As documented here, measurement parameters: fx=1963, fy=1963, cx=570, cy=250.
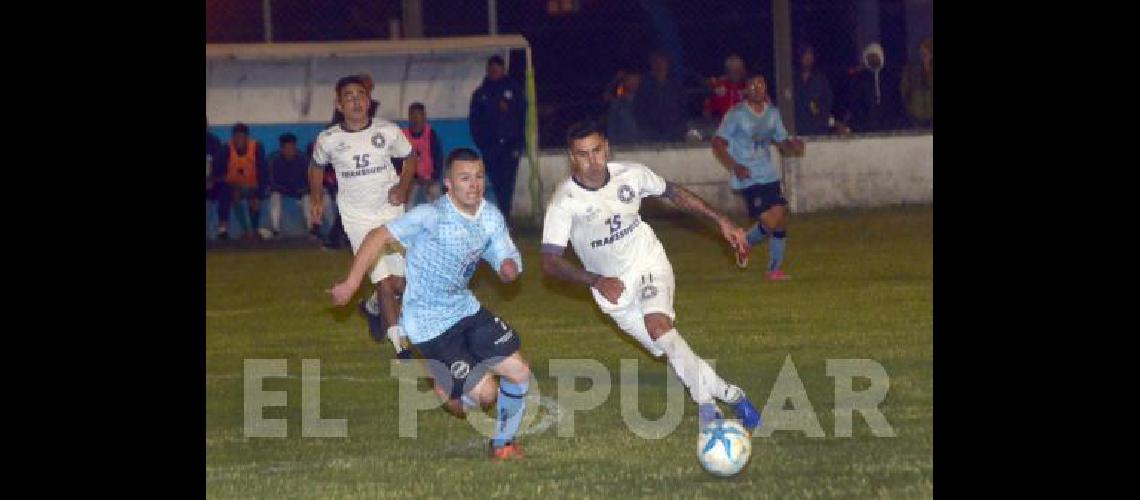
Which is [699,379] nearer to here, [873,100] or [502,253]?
[502,253]

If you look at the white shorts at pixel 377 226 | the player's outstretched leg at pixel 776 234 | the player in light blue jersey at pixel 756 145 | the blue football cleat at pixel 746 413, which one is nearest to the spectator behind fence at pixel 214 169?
the player in light blue jersey at pixel 756 145

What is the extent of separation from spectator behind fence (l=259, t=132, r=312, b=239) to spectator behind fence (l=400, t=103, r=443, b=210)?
4.68ft

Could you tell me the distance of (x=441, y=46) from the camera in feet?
81.8

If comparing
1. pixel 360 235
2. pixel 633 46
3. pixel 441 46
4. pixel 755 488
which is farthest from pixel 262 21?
pixel 755 488

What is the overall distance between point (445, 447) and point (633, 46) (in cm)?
1613

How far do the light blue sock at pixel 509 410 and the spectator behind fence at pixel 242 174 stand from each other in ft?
48.7

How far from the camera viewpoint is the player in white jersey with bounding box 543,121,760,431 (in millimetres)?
10297

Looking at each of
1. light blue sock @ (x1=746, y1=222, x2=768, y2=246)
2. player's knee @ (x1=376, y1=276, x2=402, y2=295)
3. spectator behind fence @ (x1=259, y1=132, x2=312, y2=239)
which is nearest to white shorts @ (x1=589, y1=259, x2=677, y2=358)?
player's knee @ (x1=376, y1=276, x2=402, y2=295)

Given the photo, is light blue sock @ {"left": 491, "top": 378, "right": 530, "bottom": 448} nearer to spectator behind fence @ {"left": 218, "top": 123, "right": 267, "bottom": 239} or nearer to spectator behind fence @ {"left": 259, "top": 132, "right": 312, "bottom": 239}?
spectator behind fence @ {"left": 259, "top": 132, "right": 312, "bottom": 239}

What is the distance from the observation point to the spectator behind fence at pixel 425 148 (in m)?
22.8

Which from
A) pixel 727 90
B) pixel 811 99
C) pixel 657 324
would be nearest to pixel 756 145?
pixel 727 90

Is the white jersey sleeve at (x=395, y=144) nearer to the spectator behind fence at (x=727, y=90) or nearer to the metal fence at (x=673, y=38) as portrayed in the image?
the spectator behind fence at (x=727, y=90)

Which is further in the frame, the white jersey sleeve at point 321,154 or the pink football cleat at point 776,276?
the pink football cleat at point 776,276
